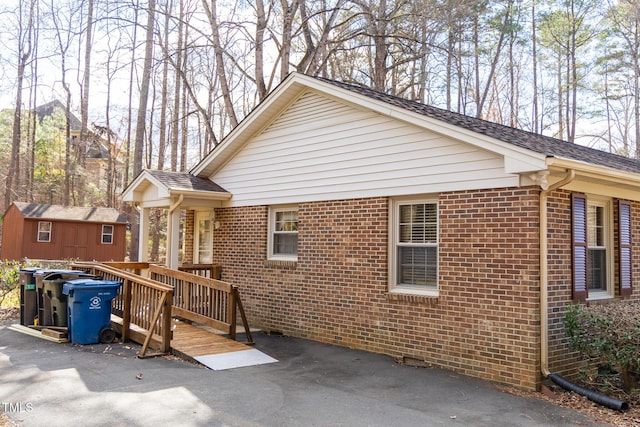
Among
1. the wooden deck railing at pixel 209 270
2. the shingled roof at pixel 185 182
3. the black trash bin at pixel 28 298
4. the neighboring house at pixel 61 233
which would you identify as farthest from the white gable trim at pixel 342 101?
the neighboring house at pixel 61 233

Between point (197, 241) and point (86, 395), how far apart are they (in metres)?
7.17

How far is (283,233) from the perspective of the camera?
34.2 ft

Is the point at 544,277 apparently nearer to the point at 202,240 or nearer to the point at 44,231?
the point at 202,240

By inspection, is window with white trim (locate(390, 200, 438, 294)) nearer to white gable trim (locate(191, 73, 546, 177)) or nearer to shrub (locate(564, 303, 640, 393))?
white gable trim (locate(191, 73, 546, 177))

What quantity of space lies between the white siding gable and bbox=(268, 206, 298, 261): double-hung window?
30 cm

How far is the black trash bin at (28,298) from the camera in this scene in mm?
9547

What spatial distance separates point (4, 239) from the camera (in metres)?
27.8

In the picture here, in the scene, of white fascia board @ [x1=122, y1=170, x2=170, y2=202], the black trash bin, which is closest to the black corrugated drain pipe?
white fascia board @ [x1=122, y1=170, x2=170, y2=202]

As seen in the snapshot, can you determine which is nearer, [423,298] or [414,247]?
[423,298]

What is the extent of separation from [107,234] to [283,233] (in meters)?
20.2

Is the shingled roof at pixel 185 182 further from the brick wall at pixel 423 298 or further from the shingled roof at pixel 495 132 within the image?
the shingled roof at pixel 495 132

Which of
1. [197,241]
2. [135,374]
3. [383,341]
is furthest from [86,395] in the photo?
[197,241]

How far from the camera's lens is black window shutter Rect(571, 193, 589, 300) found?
276 inches

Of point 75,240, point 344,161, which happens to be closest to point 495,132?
point 344,161
